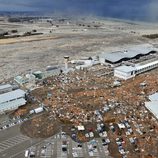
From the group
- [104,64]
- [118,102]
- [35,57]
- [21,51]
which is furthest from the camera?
[21,51]

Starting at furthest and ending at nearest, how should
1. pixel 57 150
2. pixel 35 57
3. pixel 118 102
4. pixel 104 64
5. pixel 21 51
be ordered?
pixel 21 51
pixel 35 57
pixel 104 64
pixel 118 102
pixel 57 150

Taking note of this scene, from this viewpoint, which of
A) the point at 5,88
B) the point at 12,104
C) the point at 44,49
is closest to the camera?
the point at 12,104

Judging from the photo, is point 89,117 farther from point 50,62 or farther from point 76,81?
point 50,62

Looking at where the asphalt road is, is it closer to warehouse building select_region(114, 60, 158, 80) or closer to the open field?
the open field

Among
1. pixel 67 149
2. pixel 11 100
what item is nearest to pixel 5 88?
pixel 11 100

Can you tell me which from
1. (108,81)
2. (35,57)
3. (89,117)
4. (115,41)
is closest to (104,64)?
(108,81)

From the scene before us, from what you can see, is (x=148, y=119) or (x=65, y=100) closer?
(x=148, y=119)

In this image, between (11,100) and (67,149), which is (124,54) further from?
(67,149)
